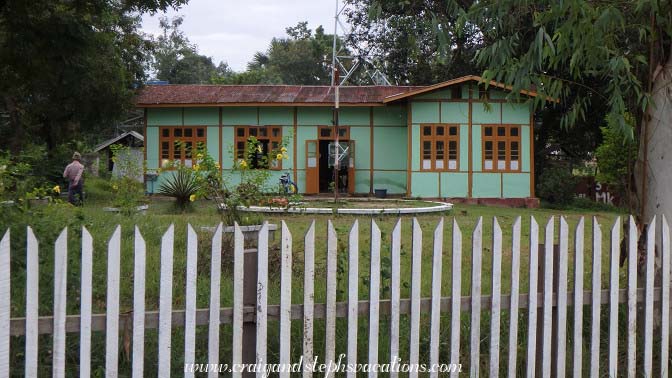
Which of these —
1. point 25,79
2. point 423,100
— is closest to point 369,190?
point 423,100

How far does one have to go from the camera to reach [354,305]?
13.0ft

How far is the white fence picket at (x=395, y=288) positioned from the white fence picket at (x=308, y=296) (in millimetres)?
440

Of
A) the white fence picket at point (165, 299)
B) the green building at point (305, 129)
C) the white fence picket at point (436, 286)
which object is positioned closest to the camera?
the white fence picket at point (165, 299)

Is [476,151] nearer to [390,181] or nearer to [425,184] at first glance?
[425,184]

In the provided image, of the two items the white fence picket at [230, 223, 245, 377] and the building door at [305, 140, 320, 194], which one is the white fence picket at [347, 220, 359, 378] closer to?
the white fence picket at [230, 223, 245, 377]

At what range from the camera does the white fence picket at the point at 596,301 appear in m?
4.52

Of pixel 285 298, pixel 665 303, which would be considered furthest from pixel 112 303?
pixel 665 303

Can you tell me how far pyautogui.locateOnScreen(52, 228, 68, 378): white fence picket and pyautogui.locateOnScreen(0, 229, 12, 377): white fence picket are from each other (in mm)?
206

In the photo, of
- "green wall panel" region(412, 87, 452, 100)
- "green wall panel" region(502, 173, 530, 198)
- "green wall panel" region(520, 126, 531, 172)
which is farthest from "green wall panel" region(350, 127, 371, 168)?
"green wall panel" region(520, 126, 531, 172)

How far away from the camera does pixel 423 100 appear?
2250 cm

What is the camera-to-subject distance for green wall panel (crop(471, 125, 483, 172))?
2259 centimetres

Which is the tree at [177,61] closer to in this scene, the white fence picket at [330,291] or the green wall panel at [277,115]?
the green wall panel at [277,115]

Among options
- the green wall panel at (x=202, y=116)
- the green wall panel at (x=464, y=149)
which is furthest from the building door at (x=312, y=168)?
the green wall panel at (x=464, y=149)

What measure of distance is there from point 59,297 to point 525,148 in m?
20.5
